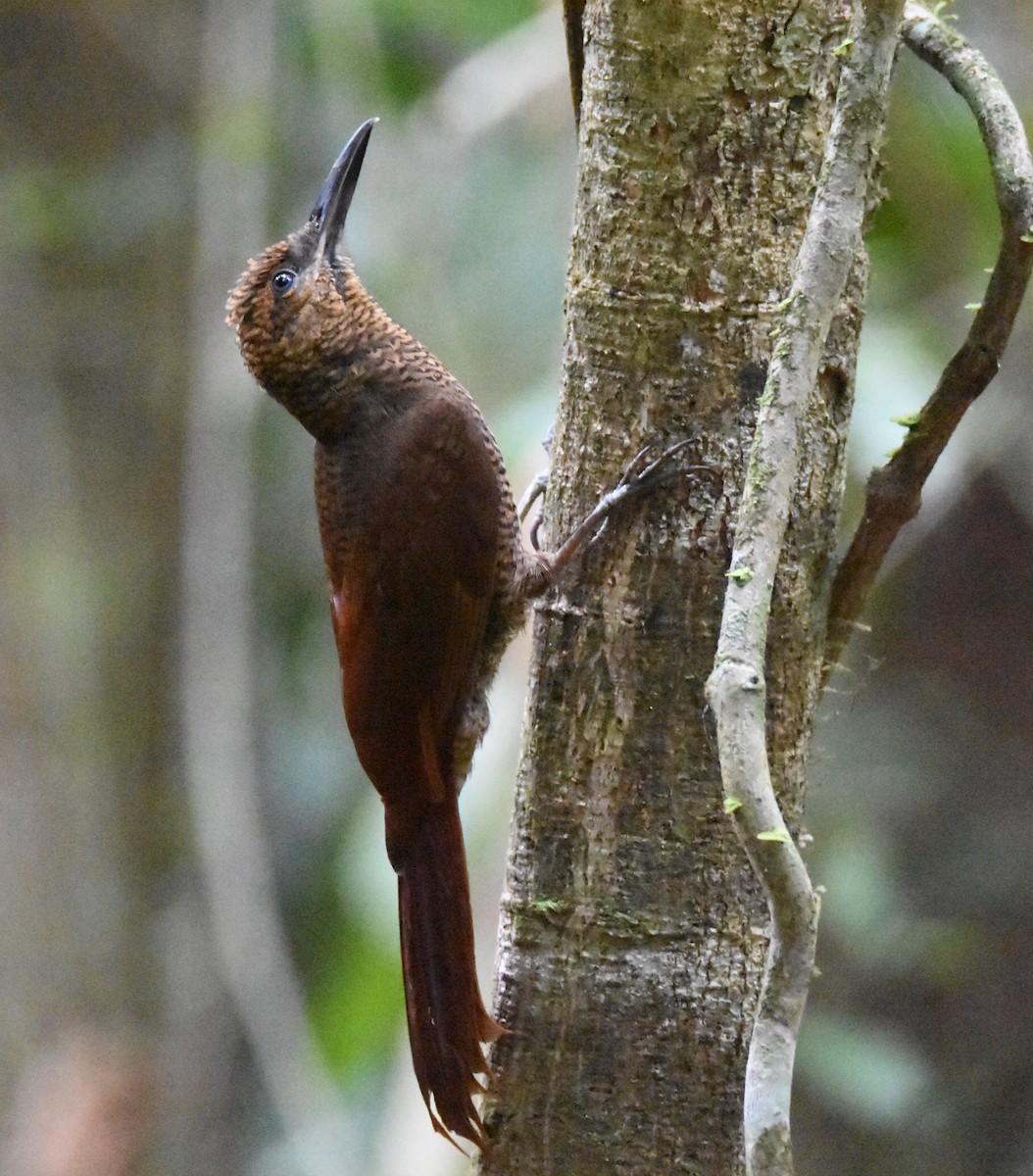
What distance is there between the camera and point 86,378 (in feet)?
17.0

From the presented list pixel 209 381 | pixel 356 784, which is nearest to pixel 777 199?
pixel 209 381

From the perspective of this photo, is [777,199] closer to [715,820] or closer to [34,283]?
[715,820]

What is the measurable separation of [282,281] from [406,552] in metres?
0.50

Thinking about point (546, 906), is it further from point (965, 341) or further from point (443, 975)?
point (965, 341)

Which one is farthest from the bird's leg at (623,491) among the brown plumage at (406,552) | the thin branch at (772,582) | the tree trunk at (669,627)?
the thin branch at (772,582)

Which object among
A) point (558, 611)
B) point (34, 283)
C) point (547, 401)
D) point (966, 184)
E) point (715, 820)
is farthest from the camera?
point (34, 283)

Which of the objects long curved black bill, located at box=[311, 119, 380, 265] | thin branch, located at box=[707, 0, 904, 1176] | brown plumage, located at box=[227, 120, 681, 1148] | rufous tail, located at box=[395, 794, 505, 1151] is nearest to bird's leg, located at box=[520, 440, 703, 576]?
brown plumage, located at box=[227, 120, 681, 1148]

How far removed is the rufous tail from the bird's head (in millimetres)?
685

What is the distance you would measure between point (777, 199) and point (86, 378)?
13.2 feet

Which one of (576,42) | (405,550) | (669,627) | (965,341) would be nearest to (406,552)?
(405,550)

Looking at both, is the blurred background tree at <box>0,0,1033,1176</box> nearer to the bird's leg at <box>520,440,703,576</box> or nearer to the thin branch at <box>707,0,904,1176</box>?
the bird's leg at <box>520,440,703,576</box>

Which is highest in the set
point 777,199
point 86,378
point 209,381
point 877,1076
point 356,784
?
point 86,378

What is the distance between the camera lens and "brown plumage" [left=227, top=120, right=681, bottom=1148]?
1.89 m

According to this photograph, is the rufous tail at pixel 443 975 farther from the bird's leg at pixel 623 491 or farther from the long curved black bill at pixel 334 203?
the long curved black bill at pixel 334 203
